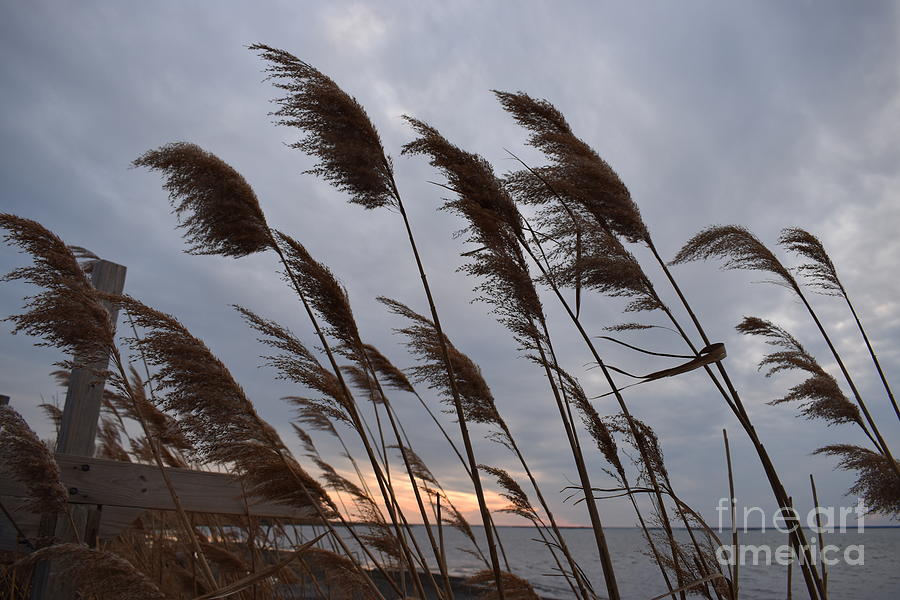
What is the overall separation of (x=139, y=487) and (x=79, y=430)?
0.54m

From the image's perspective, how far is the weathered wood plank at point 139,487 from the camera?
2.69 m

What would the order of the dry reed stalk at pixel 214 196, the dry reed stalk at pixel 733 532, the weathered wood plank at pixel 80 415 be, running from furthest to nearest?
1. the weathered wood plank at pixel 80 415
2. the dry reed stalk at pixel 214 196
3. the dry reed stalk at pixel 733 532

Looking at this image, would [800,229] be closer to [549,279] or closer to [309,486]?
[549,279]

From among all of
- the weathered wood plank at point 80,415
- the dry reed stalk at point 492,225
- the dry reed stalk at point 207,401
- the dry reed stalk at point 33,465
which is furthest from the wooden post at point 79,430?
the dry reed stalk at point 492,225

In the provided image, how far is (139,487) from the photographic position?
2.85 metres

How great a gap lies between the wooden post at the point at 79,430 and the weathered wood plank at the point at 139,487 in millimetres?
161

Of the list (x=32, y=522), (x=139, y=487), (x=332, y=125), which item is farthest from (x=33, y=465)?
(x=332, y=125)

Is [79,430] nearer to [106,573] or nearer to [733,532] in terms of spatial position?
[106,573]

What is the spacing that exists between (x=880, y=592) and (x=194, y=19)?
899 inches

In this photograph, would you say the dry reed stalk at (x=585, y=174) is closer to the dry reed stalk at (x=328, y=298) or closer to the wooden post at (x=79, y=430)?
the dry reed stalk at (x=328, y=298)

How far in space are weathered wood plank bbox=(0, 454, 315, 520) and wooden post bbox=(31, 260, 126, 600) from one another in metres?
0.16

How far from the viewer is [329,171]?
2.28 metres

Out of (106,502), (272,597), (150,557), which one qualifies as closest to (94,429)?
(106,502)

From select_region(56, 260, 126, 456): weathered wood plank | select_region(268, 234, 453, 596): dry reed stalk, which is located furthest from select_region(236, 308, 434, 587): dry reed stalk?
select_region(56, 260, 126, 456): weathered wood plank
